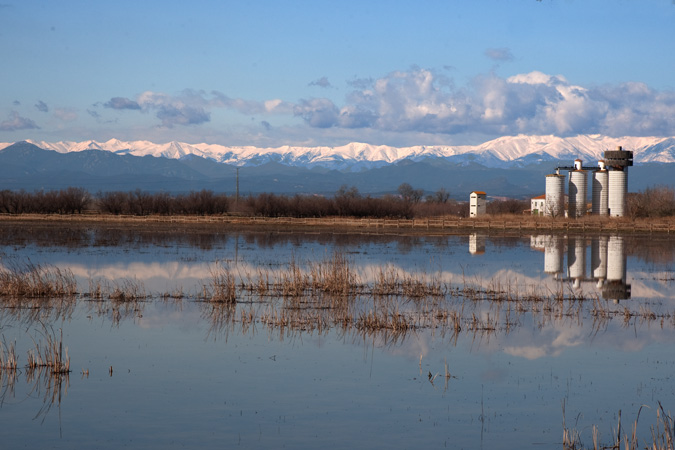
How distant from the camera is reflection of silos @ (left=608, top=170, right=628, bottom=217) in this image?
10406 cm

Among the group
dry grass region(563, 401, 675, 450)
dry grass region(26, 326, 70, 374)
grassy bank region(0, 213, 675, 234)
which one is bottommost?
dry grass region(563, 401, 675, 450)

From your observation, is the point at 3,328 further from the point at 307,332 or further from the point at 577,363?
the point at 577,363

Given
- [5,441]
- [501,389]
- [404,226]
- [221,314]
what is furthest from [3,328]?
[404,226]

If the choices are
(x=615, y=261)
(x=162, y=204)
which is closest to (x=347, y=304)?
(x=615, y=261)

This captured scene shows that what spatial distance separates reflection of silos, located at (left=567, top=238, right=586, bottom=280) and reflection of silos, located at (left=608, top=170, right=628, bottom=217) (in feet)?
133

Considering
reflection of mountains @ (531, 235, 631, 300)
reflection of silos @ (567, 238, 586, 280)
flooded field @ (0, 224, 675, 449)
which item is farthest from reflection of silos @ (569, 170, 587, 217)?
flooded field @ (0, 224, 675, 449)

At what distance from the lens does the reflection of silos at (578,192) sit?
102 meters

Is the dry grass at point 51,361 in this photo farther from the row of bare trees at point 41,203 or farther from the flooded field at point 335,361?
the row of bare trees at point 41,203

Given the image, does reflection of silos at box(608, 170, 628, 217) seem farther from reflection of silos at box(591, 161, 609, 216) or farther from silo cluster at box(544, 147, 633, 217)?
reflection of silos at box(591, 161, 609, 216)

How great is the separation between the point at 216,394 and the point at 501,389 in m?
5.23

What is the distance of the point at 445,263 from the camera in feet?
140

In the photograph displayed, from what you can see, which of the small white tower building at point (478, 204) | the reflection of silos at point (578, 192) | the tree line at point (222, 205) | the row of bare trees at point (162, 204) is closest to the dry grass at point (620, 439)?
the reflection of silos at point (578, 192)

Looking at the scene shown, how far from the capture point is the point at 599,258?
4734cm

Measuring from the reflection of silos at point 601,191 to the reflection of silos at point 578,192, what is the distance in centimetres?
196
